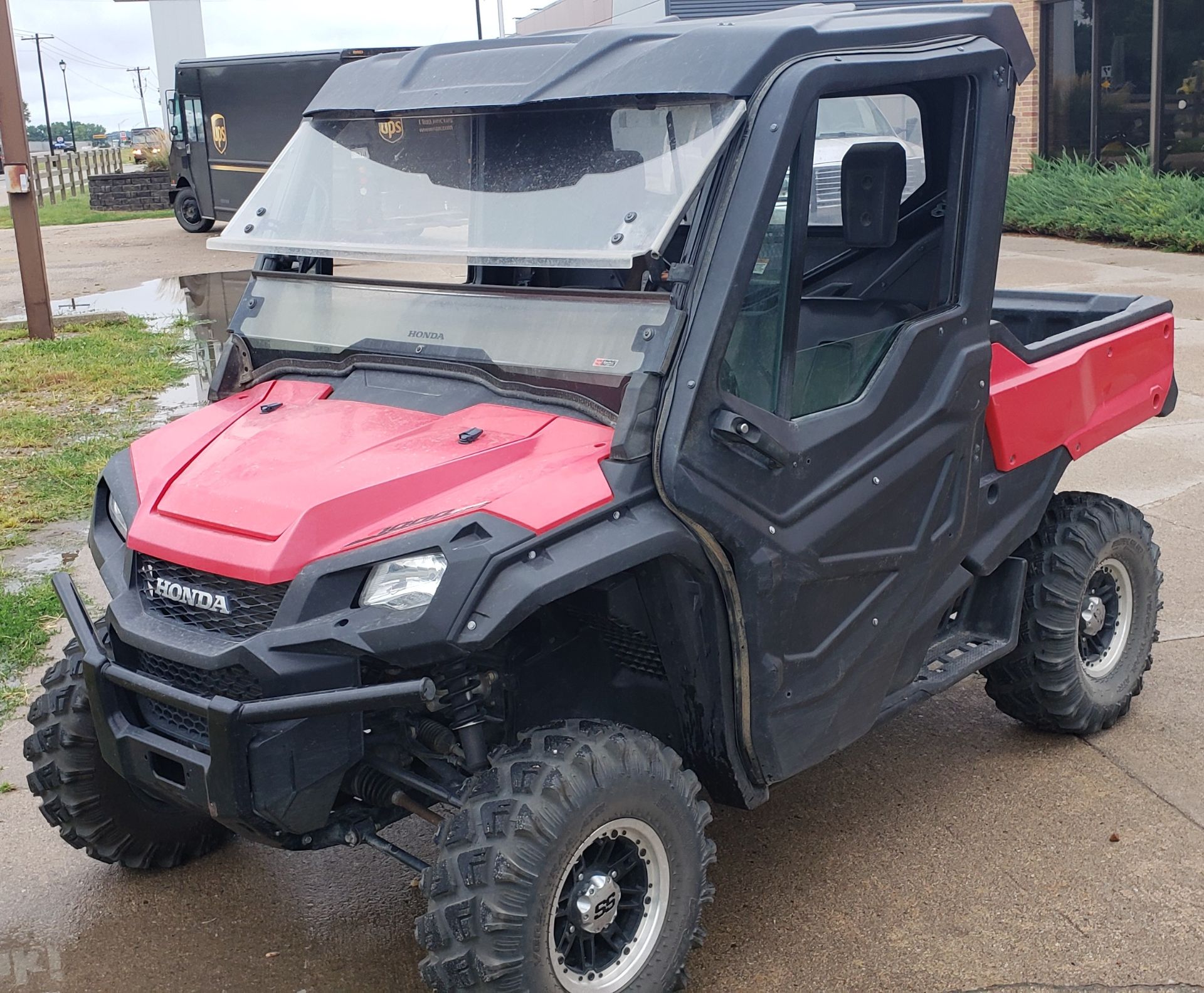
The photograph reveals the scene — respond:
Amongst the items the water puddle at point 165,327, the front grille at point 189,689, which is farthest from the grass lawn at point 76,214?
the front grille at point 189,689

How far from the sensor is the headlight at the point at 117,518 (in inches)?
121

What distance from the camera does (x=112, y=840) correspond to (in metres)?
3.50

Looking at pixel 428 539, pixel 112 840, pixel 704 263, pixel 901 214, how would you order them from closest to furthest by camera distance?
pixel 428 539 → pixel 704 263 → pixel 112 840 → pixel 901 214

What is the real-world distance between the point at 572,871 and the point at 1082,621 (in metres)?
2.19

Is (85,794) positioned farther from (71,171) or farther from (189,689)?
(71,171)

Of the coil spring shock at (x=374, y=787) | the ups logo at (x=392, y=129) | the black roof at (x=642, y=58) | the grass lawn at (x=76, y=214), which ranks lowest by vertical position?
the coil spring shock at (x=374, y=787)

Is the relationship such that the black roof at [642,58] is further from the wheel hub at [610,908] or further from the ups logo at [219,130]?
the ups logo at [219,130]

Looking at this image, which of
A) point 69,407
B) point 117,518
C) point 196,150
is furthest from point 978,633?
point 196,150

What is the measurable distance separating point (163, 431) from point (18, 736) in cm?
170

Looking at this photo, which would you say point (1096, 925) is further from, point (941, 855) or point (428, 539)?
point (428, 539)

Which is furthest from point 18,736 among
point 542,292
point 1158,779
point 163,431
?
point 1158,779

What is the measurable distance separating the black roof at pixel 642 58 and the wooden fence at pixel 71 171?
34479 millimetres

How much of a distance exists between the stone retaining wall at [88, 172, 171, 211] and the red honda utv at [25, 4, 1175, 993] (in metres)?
30.2

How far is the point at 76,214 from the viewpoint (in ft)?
100
